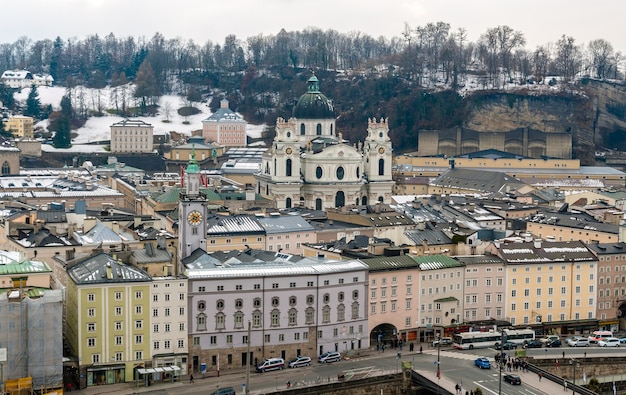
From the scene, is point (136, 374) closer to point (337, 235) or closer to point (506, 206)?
point (337, 235)

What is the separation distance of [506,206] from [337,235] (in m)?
20.1

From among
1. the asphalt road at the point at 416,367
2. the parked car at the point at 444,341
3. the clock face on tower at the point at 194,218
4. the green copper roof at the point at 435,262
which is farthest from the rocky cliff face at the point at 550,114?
the clock face on tower at the point at 194,218

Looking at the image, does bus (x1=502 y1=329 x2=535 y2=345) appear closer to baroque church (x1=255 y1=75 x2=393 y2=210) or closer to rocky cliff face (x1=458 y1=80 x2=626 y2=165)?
baroque church (x1=255 y1=75 x2=393 y2=210)

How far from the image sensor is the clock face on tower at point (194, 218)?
57.5 m

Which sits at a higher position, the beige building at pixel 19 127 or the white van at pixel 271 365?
the beige building at pixel 19 127

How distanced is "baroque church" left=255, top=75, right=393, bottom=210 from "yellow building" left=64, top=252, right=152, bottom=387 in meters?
46.6

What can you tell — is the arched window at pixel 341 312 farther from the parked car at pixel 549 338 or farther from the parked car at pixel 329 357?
the parked car at pixel 549 338

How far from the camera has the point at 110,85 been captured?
187m

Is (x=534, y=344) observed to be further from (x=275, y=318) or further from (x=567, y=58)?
(x=567, y=58)

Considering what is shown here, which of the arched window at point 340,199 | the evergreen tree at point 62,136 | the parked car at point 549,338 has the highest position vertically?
the evergreen tree at point 62,136

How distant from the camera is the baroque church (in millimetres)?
99000

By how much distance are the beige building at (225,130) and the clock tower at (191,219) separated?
96.4 m

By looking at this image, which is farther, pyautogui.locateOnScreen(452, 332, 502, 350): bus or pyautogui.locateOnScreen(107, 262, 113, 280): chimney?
pyautogui.locateOnScreen(452, 332, 502, 350): bus

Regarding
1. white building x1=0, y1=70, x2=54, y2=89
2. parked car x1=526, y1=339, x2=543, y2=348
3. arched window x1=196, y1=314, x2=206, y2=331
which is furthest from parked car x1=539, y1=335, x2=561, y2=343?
white building x1=0, y1=70, x2=54, y2=89
